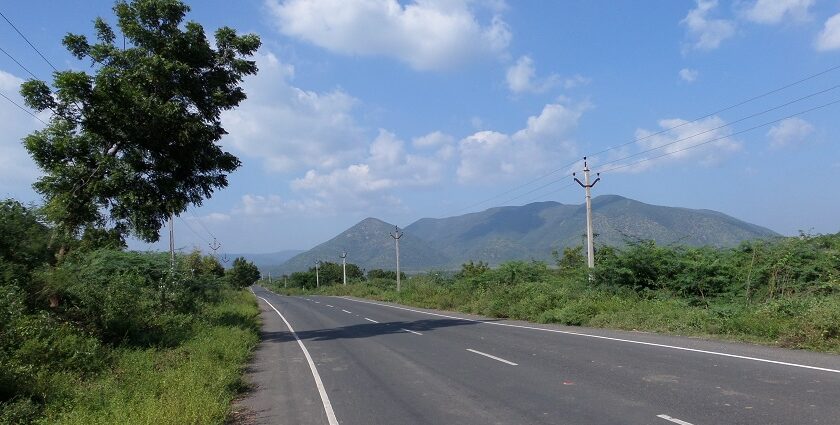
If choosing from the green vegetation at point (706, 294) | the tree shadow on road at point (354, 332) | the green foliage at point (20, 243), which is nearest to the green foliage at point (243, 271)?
Answer: the tree shadow on road at point (354, 332)

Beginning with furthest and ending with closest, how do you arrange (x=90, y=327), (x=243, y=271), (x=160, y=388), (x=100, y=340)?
(x=243, y=271)
(x=90, y=327)
(x=100, y=340)
(x=160, y=388)

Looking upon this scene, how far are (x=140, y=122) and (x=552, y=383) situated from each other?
1216cm

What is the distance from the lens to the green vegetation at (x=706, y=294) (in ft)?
40.9

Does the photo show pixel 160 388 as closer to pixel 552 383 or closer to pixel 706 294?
pixel 552 383

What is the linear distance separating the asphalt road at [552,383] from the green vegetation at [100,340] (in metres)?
1.17

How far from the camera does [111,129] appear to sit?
14.4 metres

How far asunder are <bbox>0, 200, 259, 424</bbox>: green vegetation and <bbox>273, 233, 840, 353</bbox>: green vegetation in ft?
36.8

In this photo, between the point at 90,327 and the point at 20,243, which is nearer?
the point at 20,243

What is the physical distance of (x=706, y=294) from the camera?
1845cm

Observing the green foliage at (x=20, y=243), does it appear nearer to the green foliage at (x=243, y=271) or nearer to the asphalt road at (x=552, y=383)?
the asphalt road at (x=552, y=383)

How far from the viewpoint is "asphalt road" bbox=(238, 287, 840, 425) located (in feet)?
21.8

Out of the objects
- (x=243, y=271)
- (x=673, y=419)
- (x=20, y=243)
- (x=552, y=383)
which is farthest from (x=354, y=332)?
(x=243, y=271)

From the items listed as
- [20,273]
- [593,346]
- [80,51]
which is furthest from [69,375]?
[593,346]

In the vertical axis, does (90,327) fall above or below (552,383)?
above
